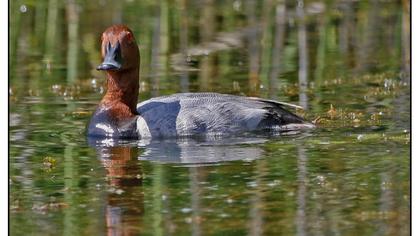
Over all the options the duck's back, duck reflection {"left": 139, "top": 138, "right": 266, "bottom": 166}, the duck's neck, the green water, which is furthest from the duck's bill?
duck reflection {"left": 139, "top": 138, "right": 266, "bottom": 166}

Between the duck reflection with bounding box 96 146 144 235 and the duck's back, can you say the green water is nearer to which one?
the duck reflection with bounding box 96 146 144 235

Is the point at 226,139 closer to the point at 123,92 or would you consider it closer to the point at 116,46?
the point at 123,92

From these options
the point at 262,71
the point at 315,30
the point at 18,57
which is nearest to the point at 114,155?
the point at 262,71

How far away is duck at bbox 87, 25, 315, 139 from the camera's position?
11586 mm

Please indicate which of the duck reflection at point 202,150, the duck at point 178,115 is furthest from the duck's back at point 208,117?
the duck reflection at point 202,150

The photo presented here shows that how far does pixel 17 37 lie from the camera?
17156 millimetres

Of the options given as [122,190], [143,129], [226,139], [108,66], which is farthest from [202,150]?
[122,190]

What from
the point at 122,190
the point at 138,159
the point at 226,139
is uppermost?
the point at 226,139

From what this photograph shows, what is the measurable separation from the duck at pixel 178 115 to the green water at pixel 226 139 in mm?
229

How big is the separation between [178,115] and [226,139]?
548 millimetres

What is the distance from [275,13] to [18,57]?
14.1 ft

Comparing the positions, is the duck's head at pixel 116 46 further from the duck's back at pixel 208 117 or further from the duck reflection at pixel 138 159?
the duck reflection at pixel 138 159

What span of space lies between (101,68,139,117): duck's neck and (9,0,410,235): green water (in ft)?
1.37

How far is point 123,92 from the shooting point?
473 inches
